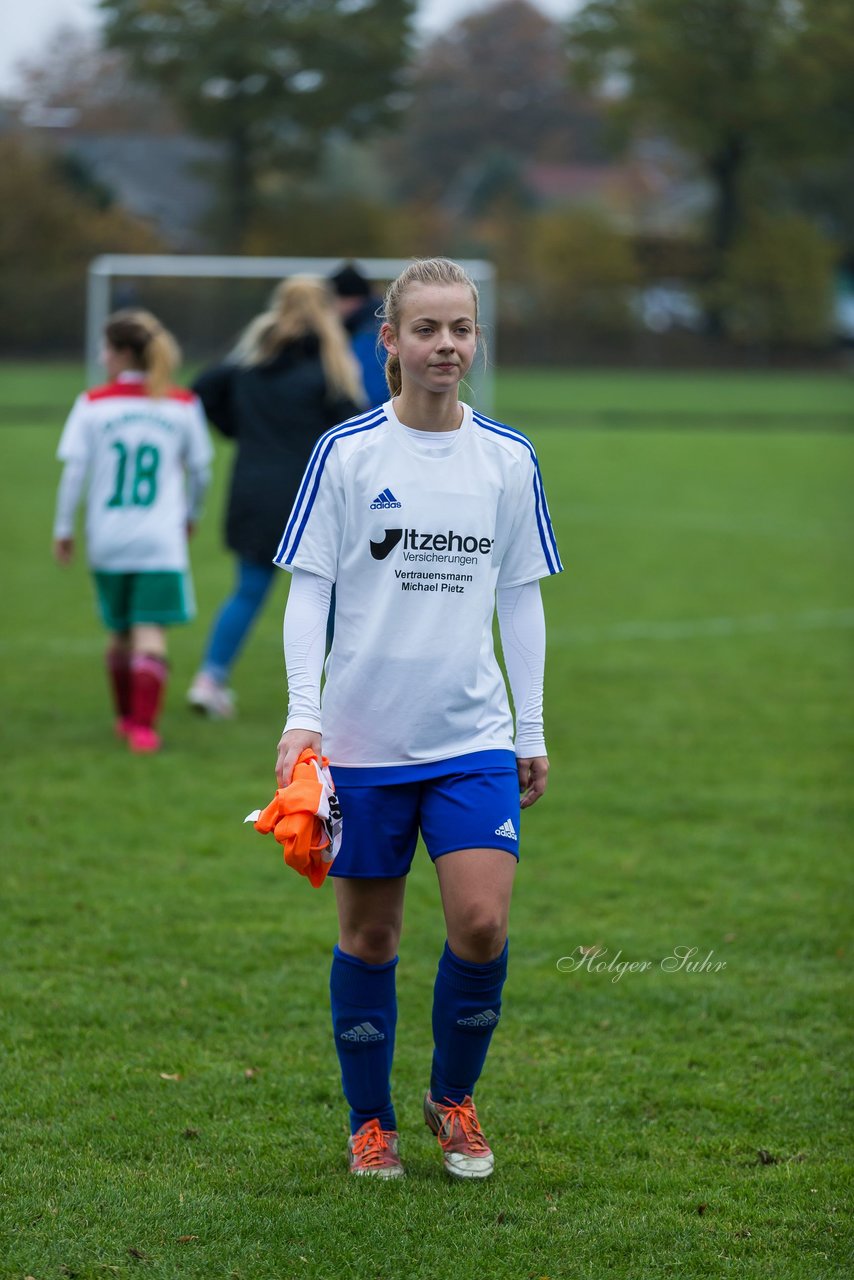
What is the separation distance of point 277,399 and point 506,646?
4.46m

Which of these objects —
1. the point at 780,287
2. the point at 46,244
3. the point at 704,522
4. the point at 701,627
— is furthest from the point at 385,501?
the point at 780,287

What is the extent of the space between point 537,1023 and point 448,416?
199 centimetres

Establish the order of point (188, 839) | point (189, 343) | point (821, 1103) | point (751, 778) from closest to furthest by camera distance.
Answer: point (821, 1103)
point (188, 839)
point (751, 778)
point (189, 343)

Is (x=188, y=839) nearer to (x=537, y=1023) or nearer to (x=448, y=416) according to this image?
(x=537, y=1023)

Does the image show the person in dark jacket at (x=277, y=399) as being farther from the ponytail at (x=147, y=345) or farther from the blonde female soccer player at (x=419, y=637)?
the blonde female soccer player at (x=419, y=637)

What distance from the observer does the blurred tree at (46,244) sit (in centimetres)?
4281

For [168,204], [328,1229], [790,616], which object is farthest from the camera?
[168,204]

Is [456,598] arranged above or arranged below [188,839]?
above

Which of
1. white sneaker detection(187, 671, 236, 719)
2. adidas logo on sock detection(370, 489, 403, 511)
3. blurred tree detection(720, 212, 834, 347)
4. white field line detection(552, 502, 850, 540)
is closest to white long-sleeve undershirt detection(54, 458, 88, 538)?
white sneaker detection(187, 671, 236, 719)

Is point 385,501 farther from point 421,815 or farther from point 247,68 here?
point 247,68

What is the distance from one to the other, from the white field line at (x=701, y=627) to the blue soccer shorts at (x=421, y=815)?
745 cm

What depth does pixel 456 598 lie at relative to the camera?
11.8 ft

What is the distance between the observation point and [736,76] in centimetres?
6231

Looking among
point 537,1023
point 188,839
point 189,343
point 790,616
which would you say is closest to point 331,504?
point 537,1023
